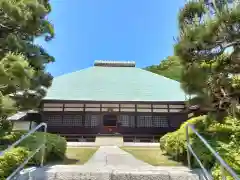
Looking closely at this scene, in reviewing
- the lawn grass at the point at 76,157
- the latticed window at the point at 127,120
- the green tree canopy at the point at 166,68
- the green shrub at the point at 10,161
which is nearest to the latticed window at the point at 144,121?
the latticed window at the point at 127,120

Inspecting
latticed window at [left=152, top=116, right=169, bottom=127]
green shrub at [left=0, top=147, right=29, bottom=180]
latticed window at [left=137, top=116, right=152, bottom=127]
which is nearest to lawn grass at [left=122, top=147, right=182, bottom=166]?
green shrub at [left=0, top=147, right=29, bottom=180]

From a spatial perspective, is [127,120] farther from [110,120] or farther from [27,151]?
[27,151]

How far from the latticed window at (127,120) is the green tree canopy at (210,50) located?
10248 millimetres

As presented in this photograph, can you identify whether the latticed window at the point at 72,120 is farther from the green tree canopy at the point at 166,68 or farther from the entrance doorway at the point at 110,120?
the green tree canopy at the point at 166,68

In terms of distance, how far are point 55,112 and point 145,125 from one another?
20.1 feet

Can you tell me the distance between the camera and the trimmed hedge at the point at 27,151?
3956 millimetres

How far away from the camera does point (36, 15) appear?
6160 millimetres

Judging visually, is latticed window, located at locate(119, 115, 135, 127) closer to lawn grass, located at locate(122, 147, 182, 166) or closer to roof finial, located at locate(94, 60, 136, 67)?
lawn grass, located at locate(122, 147, 182, 166)

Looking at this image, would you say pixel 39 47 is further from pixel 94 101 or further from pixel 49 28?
pixel 94 101

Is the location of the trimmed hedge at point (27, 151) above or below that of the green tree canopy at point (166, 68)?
below

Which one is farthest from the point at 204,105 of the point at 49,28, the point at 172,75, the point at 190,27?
the point at 172,75

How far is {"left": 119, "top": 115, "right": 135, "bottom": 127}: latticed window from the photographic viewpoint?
1612 cm

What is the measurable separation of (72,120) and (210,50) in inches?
485

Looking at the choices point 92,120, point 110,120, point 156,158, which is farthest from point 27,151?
point 110,120
